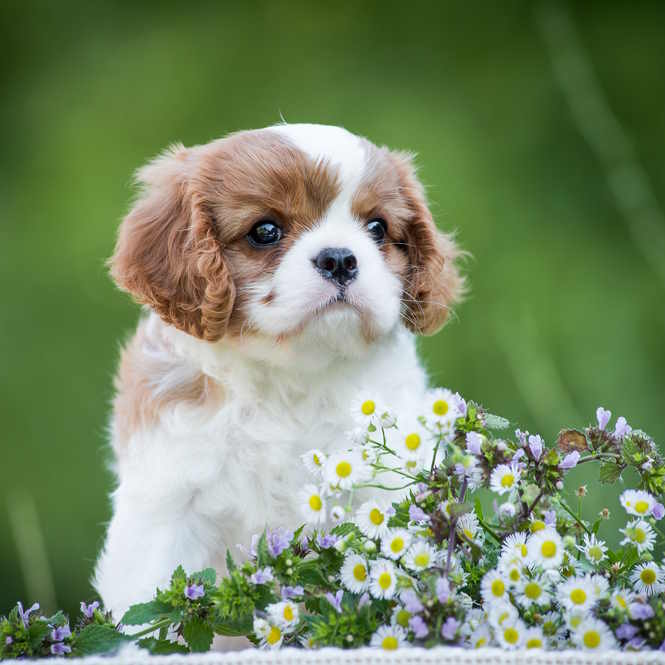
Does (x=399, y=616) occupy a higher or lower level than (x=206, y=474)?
lower

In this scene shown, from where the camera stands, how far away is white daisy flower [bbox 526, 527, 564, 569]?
1.89m

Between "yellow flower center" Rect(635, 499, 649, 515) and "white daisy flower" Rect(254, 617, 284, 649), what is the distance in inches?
28.3

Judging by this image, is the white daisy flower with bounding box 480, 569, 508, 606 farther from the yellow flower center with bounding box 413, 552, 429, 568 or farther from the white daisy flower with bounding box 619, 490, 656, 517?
the white daisy flower with bounding box 619, 490, 656, 517

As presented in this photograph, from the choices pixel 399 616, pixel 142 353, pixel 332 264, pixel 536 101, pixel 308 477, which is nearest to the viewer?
pixel 399 616

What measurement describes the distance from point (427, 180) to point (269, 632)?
359cm

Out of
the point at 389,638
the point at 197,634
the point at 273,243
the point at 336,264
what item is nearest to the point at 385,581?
the point at 389,638

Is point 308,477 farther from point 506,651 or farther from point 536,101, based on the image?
point 536,101

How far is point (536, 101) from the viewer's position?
608 cm

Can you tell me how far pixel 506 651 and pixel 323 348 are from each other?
1.17 meters

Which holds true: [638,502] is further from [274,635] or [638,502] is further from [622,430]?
[274,635]

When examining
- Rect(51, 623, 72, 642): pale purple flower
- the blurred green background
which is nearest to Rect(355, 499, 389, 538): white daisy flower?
Rect(51, 623, 72, 642): pale purple flower

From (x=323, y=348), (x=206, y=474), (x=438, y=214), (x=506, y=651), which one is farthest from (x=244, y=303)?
(x=506, y=651)

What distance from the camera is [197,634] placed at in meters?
2.10

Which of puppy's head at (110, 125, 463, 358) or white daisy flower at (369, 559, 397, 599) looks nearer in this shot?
white daisy flower at (369, 559, 397, 599)
